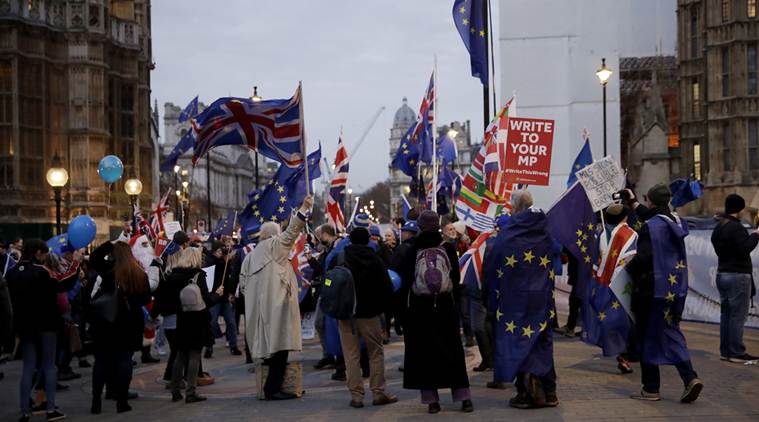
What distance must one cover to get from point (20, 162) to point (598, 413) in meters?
36.0

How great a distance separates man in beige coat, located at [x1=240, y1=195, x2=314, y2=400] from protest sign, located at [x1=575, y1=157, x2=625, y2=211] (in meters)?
3.22

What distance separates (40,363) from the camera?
10570 mm

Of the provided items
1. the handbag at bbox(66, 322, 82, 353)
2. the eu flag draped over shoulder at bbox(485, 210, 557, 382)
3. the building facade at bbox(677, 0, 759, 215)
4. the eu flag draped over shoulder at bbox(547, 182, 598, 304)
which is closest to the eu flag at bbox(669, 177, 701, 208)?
the eu flag draped over shoulder at bbox(547, 182, 598, 304)

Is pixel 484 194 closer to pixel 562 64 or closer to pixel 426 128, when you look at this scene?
pixel 426 128

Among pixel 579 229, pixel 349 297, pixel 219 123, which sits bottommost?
pixel 349 297

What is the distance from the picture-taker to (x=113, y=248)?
10.8 metres

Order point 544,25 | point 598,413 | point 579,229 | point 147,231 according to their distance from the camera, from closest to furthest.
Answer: point 598,413
point 579,229
point 147,231
point 544,25

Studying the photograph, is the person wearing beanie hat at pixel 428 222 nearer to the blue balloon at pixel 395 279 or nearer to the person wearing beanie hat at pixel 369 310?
the blue balloon at pixel 395 279

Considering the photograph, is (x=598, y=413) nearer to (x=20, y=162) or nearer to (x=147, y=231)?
(x=147, y=231)

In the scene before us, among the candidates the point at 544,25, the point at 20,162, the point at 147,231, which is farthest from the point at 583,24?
the point at 20,162

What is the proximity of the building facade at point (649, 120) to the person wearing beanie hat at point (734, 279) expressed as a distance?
3323 centimetres

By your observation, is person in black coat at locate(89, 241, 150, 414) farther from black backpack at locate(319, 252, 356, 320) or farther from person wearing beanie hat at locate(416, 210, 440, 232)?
person wearing beanie hat at locate(416, 210, 440, 232)

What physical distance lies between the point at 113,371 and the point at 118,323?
575mm

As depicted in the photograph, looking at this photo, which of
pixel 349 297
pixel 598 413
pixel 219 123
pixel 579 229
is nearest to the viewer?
pixel 598 413
